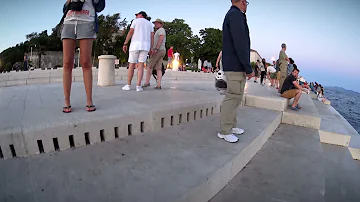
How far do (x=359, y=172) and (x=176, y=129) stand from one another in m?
3.12

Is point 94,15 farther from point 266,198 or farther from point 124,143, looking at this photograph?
point 266,198

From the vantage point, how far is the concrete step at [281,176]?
2037mm

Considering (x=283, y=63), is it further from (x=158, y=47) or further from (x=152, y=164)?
(x=152, y=164)

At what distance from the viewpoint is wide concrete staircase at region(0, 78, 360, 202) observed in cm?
160

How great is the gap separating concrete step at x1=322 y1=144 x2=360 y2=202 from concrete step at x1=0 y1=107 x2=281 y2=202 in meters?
1.11

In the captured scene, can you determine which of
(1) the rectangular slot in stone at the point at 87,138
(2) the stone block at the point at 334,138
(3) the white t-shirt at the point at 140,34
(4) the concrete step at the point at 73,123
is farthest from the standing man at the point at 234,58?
(2) the stone block at the point at 334,138

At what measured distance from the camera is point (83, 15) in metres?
2.71

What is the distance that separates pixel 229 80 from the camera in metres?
2.78

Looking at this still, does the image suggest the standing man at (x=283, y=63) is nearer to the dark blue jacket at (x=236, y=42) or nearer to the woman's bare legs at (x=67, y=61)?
the dark blue jacket at (x=236, y=42)

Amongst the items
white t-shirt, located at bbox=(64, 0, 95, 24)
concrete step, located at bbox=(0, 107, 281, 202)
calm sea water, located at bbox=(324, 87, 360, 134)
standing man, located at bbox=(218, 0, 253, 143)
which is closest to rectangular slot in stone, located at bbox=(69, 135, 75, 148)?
concrete step, located at bbox=(0, 107, 281, 202)

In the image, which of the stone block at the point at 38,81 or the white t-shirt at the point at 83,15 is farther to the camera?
the stone block at the point at 38,81

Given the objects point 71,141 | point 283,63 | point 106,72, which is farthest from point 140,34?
point 283,63

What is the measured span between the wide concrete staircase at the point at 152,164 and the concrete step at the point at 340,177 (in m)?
0.04

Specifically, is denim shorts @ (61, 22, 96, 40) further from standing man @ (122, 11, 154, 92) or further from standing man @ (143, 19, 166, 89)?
standing man @ (143, 19, 166, 89)
